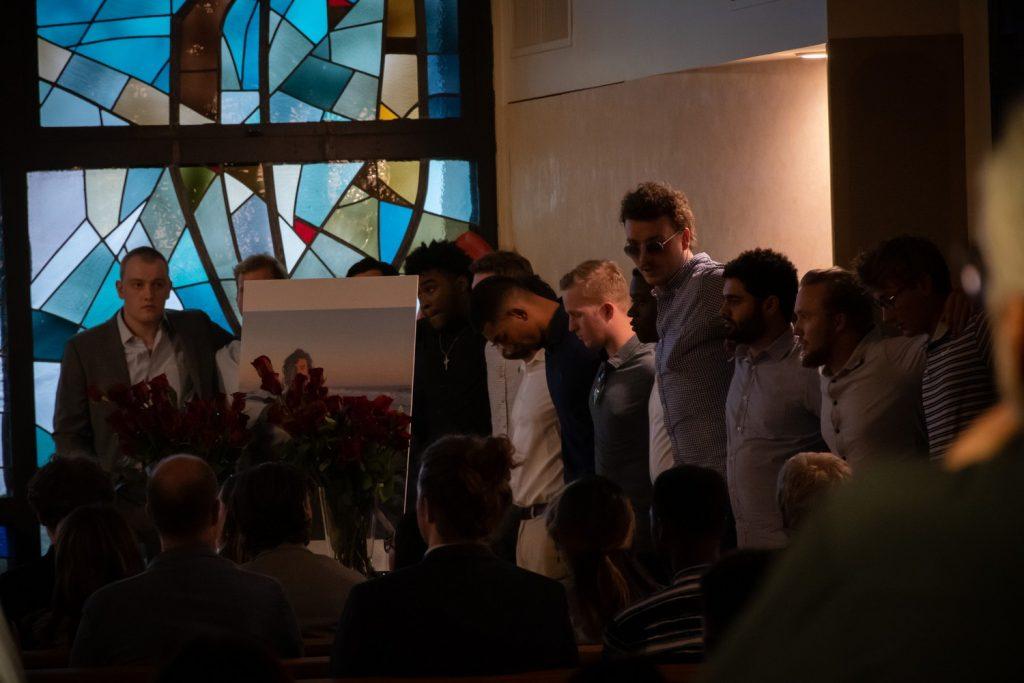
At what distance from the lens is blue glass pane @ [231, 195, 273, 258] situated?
278 inches

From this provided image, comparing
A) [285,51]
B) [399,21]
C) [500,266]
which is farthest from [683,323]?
[285,51]

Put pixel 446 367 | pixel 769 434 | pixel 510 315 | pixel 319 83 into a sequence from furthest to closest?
1. pixel 319 83
2. pixel 446 367
3. pixel 510 315
4. pixel 769 434

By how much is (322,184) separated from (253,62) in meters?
0.71

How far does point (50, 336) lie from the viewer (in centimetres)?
698

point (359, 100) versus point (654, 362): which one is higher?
point (359, 100)

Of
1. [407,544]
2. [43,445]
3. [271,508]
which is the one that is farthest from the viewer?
[43,445]

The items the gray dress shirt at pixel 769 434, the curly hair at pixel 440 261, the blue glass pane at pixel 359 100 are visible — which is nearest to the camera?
the gray dress shirt at pixel 769 434

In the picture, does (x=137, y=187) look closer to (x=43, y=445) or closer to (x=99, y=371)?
(x=43, y=445)

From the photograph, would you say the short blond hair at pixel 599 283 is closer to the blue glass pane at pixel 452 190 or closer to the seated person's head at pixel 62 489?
the seated person's head at pixel 62 489

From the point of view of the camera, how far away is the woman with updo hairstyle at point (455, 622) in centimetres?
238

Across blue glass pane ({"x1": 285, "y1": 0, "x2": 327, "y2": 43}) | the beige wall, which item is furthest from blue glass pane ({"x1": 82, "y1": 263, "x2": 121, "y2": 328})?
the beige wall

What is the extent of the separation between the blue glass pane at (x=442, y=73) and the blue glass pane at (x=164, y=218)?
1.39 metres

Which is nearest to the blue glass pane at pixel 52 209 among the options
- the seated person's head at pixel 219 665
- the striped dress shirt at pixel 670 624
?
the striped dress shirt at pixel 670 624

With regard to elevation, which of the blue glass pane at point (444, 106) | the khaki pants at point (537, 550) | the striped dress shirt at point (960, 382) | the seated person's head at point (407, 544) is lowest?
the khaki pants at point (537, 550)
